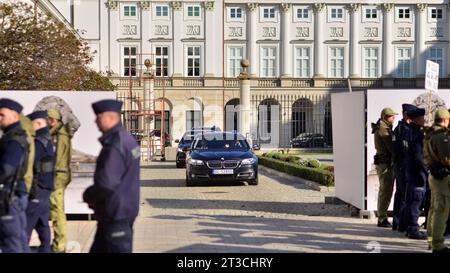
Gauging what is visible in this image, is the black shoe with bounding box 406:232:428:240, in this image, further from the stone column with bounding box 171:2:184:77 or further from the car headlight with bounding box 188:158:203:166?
the stone column with bounding box 171:2:184:77

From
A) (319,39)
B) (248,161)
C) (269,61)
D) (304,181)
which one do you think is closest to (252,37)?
(269,61)

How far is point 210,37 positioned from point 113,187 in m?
54.5

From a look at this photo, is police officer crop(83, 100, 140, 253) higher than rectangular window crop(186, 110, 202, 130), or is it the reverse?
rectangular window crop(186, 110, 202, 130)

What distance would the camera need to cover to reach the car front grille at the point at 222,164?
763 inches

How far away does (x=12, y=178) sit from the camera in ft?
23.1

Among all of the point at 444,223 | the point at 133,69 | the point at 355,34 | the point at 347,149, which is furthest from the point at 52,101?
the point at 355,34

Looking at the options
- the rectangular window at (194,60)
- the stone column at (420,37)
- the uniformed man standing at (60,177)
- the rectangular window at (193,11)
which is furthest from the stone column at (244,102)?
the stone column at (420,37)

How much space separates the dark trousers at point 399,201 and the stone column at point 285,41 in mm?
49636

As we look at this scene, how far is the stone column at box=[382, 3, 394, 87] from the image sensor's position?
6109 cm

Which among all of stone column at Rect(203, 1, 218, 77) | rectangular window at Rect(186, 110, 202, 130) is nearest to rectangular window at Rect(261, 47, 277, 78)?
stone column at Rect(203, 1, 218, 77)

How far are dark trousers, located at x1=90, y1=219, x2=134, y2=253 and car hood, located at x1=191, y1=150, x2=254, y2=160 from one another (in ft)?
42.5

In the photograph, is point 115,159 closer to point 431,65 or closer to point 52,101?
point 52,101

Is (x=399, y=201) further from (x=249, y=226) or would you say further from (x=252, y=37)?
(x=252, y=37)

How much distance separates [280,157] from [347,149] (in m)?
16.7
